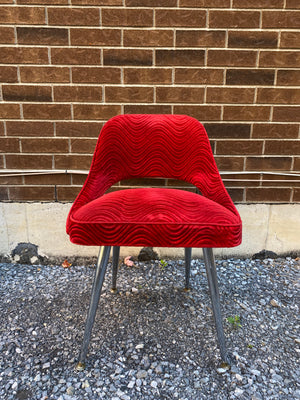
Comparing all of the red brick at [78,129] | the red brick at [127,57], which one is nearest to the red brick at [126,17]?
the red brick at [127,57]

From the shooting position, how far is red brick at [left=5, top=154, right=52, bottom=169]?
1879mm

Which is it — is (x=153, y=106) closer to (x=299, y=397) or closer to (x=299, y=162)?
(x=299, y=162)

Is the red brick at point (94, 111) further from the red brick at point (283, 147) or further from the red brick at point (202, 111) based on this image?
the red brick at point (283, 147)

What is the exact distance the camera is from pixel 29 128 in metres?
1.84

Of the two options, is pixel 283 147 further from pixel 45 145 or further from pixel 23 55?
pixel 23 55

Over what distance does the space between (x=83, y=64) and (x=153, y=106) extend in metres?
0.43

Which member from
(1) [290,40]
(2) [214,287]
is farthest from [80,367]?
(1) [290,40]

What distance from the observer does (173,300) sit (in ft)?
5.40

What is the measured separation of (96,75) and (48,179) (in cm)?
64

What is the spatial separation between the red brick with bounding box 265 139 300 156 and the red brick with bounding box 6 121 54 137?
4.03ft

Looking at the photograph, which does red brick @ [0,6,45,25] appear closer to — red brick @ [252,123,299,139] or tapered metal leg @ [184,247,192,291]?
red brick @ [252,123,299,139]

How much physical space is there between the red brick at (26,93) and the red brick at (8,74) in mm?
32

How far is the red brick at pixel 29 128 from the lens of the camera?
1.83 meters

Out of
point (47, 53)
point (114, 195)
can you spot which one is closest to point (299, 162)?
point (114, 195)
